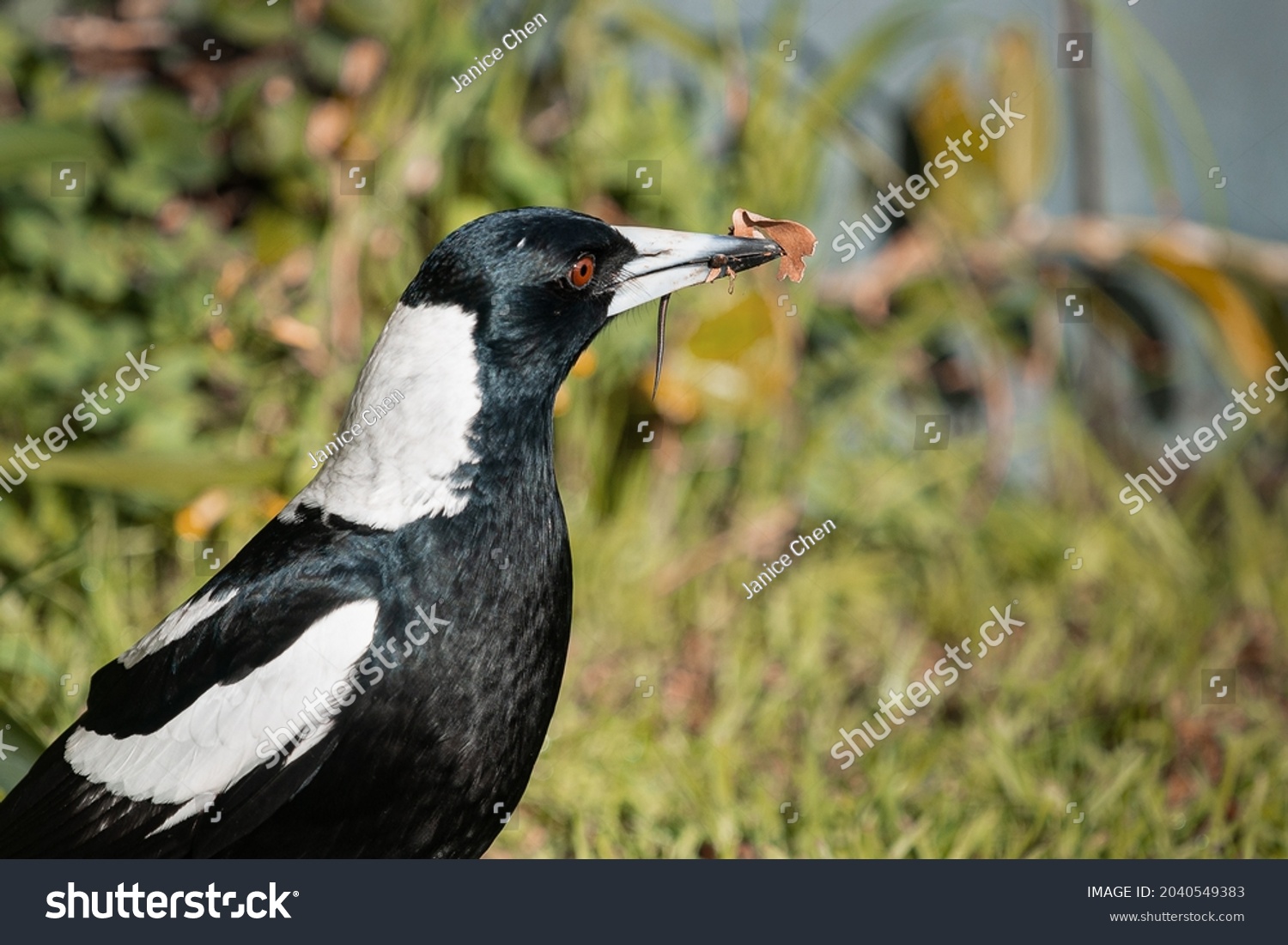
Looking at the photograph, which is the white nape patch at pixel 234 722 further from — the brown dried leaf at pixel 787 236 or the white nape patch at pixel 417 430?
the brown dried leaf at pixel 787 236

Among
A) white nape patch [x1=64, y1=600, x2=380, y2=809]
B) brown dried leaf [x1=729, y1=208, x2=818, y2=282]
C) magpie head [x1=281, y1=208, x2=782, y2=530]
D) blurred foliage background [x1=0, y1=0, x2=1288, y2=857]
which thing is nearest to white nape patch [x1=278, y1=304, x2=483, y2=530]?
magpie head [x1=281, y1=208, x2=782, y2=530]

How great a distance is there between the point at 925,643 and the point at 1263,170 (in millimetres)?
1564

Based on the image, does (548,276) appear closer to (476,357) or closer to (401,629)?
(476,357)

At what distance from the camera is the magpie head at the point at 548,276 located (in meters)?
1.44

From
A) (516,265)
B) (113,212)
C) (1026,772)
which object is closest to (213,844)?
(516,265)

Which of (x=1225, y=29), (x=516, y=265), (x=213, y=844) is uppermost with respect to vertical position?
(x=516, y=265)

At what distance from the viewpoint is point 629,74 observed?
3031mm

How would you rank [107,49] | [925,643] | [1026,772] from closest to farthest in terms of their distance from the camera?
[1026,772], [925,643], [107,49]

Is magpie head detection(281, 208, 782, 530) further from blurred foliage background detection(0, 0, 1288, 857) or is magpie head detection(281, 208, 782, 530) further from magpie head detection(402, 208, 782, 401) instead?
blurred foliage background detection(0, 0, 1288, 857)

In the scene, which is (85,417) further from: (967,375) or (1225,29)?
(1225,29)

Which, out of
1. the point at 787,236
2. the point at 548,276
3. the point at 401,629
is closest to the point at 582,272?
the point at 548,276

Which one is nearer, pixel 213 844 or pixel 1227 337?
pixel 213 844

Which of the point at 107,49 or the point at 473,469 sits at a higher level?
the point at 473,469

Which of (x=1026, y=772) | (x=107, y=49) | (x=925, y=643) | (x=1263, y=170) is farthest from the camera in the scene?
(x=1263, y=170)
